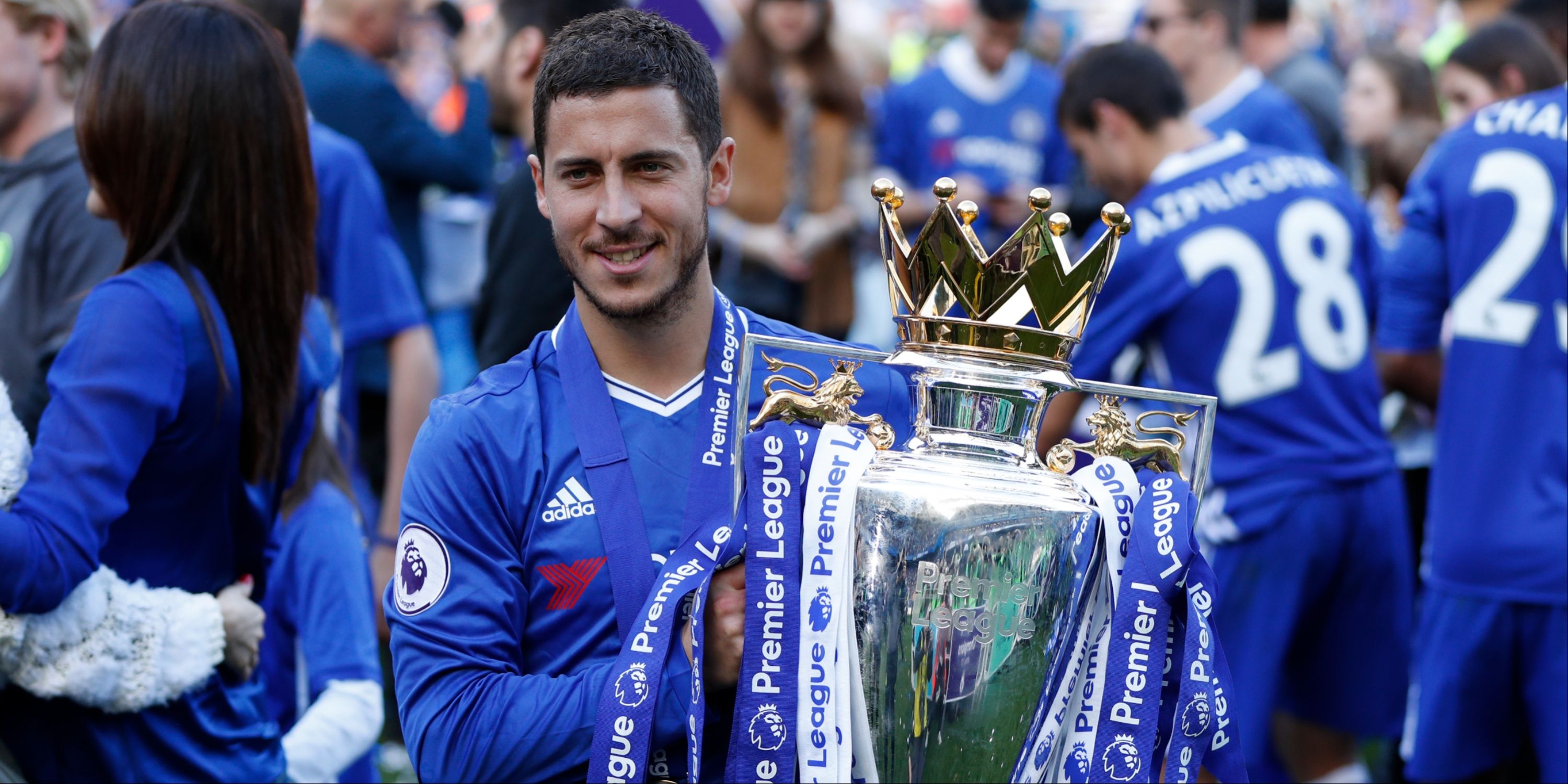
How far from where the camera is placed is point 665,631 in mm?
1932

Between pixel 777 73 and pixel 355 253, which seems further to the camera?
pixel 777 73

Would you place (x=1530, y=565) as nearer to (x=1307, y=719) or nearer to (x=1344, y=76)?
(x=1307, y=719)

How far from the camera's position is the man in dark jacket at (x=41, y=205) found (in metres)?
3.13

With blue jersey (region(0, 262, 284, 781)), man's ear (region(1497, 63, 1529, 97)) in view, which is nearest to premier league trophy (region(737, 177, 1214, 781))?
blue jersey (region(0, 262, 284, 781))

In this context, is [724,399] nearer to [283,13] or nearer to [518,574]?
[518,574]

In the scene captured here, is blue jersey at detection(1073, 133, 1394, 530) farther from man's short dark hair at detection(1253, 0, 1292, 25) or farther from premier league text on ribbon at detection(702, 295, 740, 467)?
man's short dark hair at detection(1253, 0, 1292, 25)

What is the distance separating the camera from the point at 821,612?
189cm

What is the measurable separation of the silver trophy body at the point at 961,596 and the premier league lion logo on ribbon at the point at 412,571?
58 cm

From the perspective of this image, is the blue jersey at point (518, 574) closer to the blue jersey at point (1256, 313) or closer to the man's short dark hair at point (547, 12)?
the man's short dark hair at point (547, 12)

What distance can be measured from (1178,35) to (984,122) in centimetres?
131

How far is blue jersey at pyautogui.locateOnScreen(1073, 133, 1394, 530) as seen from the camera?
451 cm

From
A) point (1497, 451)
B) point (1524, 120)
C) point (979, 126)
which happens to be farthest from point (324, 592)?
point (979, 126)

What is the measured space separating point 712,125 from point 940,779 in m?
0.97

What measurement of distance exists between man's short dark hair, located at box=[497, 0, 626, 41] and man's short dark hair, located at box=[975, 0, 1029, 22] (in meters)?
3.31
